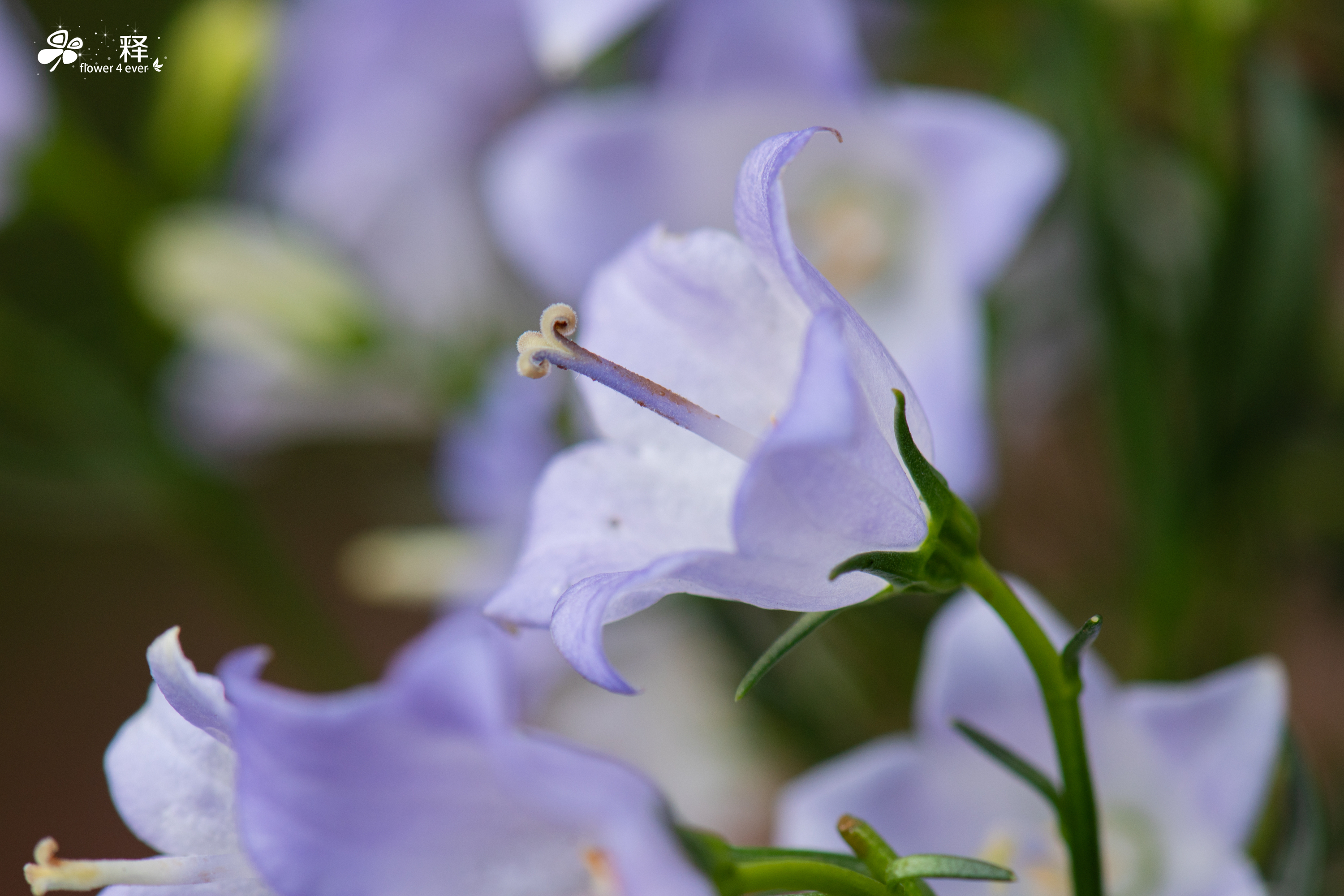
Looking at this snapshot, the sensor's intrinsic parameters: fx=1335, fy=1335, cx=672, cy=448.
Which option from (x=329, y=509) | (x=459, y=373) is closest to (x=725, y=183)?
(x=459, y=373)

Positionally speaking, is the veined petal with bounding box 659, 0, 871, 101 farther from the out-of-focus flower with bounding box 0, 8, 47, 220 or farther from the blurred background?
the out-of-focus flower with bounding box 0, 8, 47, 220

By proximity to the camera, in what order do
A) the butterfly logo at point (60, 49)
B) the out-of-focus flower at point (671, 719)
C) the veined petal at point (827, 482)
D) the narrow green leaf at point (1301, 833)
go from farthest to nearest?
the out-of-focus flower at point (671, 719) → the butterfly logo at point (60, 49) → the narrow green leaf at point (1301, 833) → the veined petal at point (827, 482)

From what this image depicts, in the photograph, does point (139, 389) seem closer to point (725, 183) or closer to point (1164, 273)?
point (725, 183)

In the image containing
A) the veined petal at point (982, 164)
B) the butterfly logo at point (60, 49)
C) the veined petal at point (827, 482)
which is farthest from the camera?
the butterfly logo at point (60, 49)

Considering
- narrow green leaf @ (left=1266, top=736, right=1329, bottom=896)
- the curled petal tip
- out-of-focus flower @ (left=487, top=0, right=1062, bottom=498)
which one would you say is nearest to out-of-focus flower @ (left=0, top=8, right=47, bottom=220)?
out-of-focus flower @ (left=487, top=0, right=1062, bottom=498)

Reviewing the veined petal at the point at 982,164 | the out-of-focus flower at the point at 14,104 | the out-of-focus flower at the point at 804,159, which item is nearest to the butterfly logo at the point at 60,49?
the out-of-focus flower at the point at 14,104

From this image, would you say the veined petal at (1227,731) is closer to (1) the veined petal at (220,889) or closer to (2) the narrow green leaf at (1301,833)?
(2) the narrow green leaf at (1301,833)
